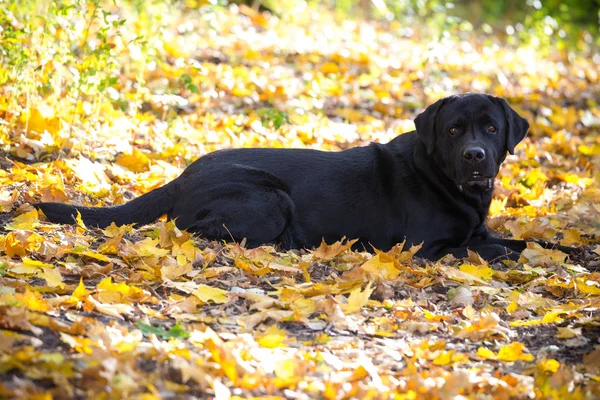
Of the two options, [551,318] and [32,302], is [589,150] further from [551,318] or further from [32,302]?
[32,302]

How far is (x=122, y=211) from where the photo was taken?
477cm

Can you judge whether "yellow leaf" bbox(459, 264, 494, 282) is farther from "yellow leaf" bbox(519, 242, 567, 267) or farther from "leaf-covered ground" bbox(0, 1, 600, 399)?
"yellow leaf" bbox(519, 242, 567, 267)

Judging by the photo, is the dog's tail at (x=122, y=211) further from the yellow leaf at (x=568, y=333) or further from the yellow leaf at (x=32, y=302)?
the yellow leaf at (x=568, y=333)

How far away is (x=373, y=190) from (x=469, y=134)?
77 centimetres

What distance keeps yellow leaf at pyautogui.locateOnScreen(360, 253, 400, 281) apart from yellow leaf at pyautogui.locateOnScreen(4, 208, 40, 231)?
1960 mm

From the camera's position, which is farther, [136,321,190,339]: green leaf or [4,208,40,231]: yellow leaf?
[4,208,40,231]: yellow leaf

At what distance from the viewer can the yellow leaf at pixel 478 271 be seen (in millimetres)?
4375

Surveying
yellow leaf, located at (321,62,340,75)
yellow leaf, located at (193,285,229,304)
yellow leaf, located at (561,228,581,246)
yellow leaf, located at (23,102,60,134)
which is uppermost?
yellow leaf, located at (321,62,340,75)

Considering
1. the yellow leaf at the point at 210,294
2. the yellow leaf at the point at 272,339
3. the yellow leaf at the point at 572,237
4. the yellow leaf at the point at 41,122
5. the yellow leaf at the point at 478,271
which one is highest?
the yellow leaf at the point at 41,122

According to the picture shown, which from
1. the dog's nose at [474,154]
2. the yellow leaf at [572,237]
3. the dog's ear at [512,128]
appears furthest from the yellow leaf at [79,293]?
the yellow leaf at [572,237]

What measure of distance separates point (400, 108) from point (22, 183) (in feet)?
17.2

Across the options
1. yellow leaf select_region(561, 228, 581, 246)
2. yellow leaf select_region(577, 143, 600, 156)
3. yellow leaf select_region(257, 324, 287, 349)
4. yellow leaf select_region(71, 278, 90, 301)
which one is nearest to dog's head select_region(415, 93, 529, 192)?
yellow leaf select_region(561, 228, 581, 246)

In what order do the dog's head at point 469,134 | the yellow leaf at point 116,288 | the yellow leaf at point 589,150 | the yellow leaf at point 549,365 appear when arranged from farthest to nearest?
the yellow leaf at point 589,150, the dog's head at point 469,134, the yellow leaf at point 116,288, the yellow leaf at point 549,365

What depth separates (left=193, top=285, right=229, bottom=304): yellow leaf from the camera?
3.54 m
